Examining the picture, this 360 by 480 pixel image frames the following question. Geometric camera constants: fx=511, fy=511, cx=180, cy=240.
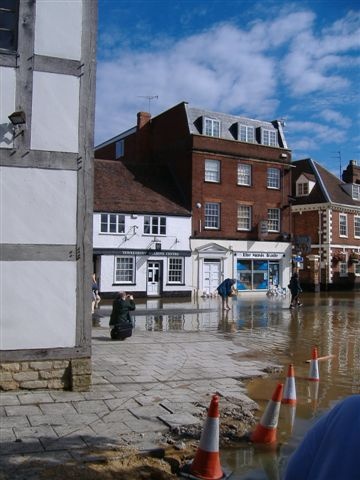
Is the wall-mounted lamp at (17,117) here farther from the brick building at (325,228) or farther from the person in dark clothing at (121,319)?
Answer: the brick building at (325,228)

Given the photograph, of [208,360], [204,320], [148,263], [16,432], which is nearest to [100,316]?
→ [204,320]

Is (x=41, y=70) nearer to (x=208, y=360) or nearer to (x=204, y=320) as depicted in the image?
(x=208, y=360)

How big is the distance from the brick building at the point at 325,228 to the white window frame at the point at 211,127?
430 inches

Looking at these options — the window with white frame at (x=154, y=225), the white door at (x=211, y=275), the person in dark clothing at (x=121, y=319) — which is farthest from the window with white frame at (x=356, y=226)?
the person in dark clothing at (x=121, y=319)

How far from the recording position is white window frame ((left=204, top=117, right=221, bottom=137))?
34.6 meters

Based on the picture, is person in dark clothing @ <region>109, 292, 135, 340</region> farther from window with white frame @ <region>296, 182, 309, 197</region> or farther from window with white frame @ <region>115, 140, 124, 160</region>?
window with white frame @ <region>296, 182, 309, 197</region>

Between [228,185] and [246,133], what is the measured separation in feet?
14.8

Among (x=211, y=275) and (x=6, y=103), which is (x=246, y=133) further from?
(x=6, y=103)

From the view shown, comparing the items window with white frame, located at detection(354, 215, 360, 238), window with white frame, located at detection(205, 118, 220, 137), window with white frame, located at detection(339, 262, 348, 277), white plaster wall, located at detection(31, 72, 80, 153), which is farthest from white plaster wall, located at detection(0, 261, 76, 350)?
window with white frame, located at detection(354, 215, 360, 238)

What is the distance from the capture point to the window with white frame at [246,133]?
36406 millimetres

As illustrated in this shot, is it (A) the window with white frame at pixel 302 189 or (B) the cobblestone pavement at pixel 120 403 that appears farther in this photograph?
(A) the window with white frame at pixel 302 189

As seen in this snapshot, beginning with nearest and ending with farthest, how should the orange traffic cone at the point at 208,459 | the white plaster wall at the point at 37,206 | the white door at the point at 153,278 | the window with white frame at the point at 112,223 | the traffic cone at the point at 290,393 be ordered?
1. the orange traffic cone at the point at 208,459
2. the white plaster wall at the point at 37,206
3. the traffic cone at the point at 290,393
4. the window with white frame at the point at 112,223
5. the white door at the point at 153,278

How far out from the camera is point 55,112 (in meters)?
7.80

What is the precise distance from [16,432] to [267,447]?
282 cm
